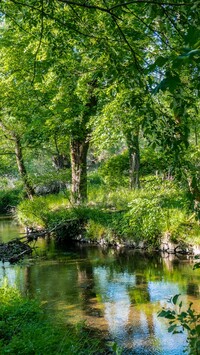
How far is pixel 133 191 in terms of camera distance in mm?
15695

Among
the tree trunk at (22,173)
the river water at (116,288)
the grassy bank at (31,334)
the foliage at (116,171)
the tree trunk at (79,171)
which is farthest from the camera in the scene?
the foliage at (116,171)

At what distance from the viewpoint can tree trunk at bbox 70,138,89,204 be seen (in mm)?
17219

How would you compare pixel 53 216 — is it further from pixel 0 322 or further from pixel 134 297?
pixel 0 322

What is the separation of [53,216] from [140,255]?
509 cm

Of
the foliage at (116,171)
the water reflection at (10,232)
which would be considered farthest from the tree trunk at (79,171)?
the water reflection at (10,232)

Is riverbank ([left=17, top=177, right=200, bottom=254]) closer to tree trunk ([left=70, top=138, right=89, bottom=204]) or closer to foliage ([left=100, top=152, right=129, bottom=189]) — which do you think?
tree trunk ([left=70, top=138, right=89, bottom=204])

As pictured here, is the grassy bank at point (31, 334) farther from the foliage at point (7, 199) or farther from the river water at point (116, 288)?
the foliage at point (7, 199)

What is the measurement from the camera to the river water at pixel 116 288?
682cm

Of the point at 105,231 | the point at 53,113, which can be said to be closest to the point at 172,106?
the point at 105,231

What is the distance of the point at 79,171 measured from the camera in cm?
1730

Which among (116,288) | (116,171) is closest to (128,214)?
(116,288)

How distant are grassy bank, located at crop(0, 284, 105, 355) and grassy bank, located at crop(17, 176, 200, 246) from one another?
12.0ft

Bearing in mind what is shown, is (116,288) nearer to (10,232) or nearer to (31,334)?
(31,334)

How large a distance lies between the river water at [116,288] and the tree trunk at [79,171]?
3579mm
